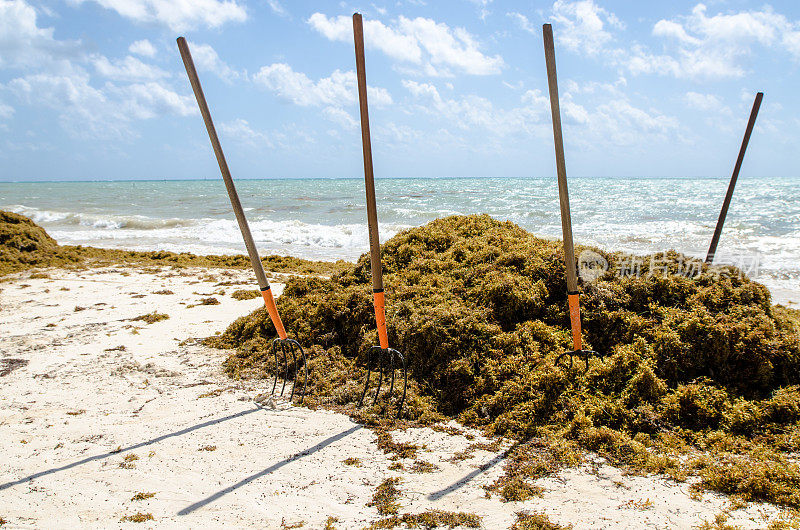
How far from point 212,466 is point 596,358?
3.19 meters

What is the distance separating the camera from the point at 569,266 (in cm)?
378

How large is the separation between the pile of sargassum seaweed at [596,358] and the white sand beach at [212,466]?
330mm

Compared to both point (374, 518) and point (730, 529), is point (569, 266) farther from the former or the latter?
point (374, 518)

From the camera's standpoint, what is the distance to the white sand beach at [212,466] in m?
2.90

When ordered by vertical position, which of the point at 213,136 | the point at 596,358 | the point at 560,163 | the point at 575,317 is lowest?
the point at 596,358

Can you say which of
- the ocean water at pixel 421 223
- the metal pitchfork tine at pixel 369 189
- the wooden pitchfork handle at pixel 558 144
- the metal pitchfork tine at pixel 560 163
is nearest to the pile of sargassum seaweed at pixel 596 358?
the metal pitchfork tine at pixel 369 189

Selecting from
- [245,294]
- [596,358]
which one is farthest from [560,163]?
[245,294]

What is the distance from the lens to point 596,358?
4.32m

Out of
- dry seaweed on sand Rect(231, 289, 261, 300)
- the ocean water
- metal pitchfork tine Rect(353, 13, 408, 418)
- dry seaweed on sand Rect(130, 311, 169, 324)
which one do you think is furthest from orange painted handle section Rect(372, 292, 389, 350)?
the ocean water

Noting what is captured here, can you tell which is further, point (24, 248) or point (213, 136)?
point (24, 248)

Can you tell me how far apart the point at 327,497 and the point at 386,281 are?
9.73ft

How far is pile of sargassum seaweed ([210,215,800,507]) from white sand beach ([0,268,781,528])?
0.33 metres

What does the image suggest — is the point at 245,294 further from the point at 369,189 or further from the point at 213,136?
the point at 369,189

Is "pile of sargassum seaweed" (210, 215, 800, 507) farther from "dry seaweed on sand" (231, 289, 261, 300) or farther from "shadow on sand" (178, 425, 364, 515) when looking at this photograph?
"dry seaweed on sand" (231, 289, 261, 300)
